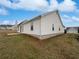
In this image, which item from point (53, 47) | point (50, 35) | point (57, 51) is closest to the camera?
point (57, 51)

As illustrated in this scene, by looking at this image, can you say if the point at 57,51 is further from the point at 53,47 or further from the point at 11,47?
the point at 11,47

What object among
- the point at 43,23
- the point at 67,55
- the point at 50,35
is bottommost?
the point at 67,55

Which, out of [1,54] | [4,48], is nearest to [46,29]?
[4,48]

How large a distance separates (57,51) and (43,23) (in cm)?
787

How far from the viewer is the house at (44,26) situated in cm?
2531

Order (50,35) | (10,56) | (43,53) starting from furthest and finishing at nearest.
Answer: (50,35) → (43,53) → (10,56)

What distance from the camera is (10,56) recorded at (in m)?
15.6

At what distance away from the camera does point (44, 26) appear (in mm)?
25656

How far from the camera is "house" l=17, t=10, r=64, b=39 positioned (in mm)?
25312

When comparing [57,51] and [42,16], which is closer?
[57,51]

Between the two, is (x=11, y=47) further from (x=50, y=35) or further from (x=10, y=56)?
(x=50, y=35)

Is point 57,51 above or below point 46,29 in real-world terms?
below

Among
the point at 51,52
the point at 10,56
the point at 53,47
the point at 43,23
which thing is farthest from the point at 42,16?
the point at 10,56

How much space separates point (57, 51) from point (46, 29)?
26.0 ft
